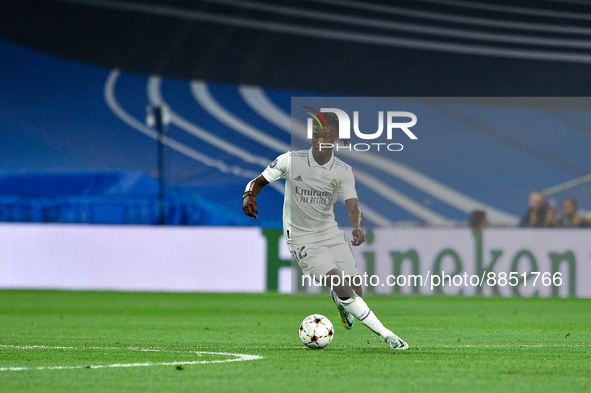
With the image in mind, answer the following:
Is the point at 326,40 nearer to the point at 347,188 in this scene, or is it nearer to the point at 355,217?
the point at 347,188

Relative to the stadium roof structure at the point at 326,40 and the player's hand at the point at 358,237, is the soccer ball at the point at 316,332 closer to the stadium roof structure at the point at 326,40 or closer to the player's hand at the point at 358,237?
the player's hand at the point at 358,237

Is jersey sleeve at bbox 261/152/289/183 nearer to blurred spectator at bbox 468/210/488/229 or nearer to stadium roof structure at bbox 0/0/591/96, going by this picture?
blurred spectator at bbox 468/210/488/229

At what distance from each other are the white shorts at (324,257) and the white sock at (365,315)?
290 millimetres

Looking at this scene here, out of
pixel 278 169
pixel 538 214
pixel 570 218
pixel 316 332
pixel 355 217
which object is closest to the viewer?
pixel 316 332

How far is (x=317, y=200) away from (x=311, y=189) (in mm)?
108

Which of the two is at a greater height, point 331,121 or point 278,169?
point 331,121

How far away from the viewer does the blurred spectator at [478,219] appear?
16.1 m

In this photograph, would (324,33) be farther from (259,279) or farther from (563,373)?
(563,373)

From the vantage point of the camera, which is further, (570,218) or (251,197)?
(570,218)

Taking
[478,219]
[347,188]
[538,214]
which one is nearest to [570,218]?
[538,214]

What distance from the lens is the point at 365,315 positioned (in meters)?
6.75

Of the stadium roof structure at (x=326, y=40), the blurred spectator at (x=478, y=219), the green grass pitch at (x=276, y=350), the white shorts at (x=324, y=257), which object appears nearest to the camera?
the green grass pitch at (x=276, y=350)

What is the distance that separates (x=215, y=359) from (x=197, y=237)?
9.81m

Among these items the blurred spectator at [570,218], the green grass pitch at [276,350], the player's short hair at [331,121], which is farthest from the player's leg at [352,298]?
the blurred spectator at [570,218]
